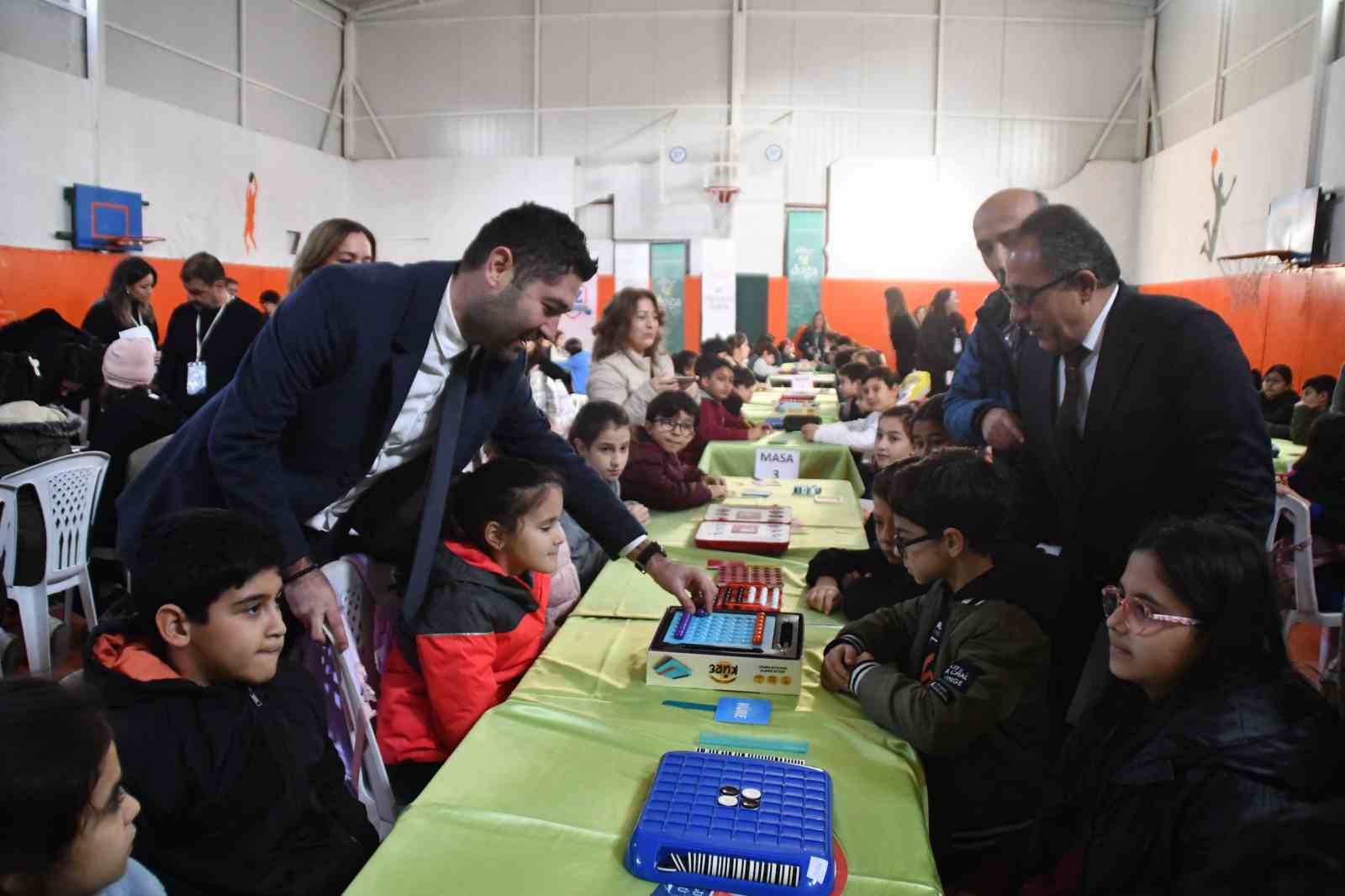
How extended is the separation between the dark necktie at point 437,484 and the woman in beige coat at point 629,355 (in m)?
2.27

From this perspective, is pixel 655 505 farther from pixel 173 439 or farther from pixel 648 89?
pixel 648 89

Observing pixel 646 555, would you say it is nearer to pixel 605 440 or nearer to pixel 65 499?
pixel 605 440

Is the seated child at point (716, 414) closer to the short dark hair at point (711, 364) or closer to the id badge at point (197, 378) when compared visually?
the short dark hair at point (711, 364)

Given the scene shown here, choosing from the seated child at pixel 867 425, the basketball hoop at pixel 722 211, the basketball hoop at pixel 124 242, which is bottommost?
the seated child at pixel 867 425

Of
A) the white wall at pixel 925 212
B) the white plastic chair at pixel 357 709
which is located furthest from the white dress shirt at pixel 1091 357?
the white wall at pixel 925 212

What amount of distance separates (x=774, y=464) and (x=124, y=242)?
752cm

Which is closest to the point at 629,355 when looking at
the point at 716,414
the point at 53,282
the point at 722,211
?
the point at 716,414

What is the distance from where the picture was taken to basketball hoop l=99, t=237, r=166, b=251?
8.70 m

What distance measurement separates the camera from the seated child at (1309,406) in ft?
20.3

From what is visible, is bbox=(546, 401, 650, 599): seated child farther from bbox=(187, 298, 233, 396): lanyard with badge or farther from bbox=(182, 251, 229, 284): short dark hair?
bbox=(182, 251, 229, 284): short dark hair

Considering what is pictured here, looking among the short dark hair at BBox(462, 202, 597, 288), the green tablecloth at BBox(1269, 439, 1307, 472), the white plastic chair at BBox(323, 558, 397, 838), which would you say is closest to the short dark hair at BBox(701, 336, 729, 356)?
the green tablecloth at BBox(1269, 439, 1307, 472)

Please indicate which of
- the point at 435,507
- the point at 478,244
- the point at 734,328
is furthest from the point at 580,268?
the point at 734,328

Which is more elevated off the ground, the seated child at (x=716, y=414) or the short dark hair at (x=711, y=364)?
the short dark hair at (x=711, y=364)

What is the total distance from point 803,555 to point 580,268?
4.33ft
